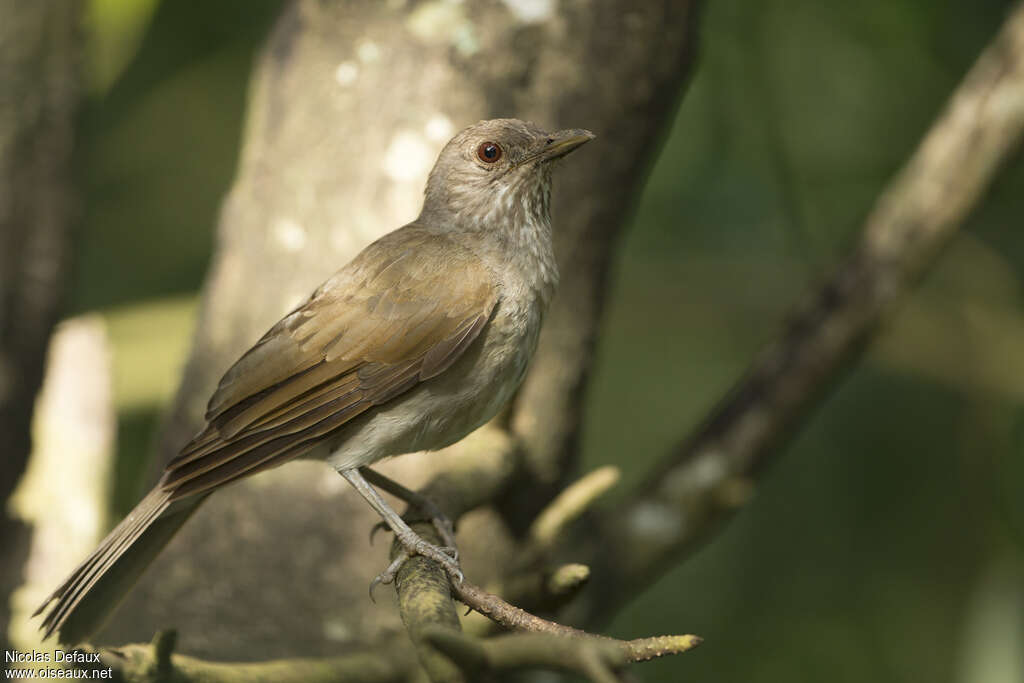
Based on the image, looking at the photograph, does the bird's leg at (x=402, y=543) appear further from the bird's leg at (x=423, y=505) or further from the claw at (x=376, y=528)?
the claw at (x=376, y=528)

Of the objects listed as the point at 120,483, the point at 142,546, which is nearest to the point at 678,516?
the point at 142,546

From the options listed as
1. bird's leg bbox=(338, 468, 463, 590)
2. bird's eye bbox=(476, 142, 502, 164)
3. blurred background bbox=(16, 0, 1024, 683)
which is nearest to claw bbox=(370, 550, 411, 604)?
bird's leg bbox=(338, 468, 463, 590)

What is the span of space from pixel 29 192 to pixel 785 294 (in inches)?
150

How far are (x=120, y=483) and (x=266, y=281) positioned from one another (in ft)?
6.49

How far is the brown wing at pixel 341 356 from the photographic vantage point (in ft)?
10.2

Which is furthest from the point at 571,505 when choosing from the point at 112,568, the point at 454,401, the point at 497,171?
the point at 112,568

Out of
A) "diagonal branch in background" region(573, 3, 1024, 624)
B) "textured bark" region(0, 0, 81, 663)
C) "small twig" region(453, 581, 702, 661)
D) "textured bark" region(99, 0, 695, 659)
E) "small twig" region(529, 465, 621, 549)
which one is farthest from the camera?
"diagonal branch in background" region(573, 3, 1024, 624)

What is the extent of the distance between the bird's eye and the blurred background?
240cm

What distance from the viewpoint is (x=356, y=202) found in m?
4.12

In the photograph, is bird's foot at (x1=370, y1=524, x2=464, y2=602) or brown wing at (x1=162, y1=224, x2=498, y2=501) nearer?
bird's foot at (x1=370, y1=524, x2=464, y2=602)

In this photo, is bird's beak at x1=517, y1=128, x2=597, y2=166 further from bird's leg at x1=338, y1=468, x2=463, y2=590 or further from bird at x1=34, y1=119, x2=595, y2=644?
bird's leg at x1=338, y1=468, x2=463, y2=590

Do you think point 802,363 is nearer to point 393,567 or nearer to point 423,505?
point 423,505

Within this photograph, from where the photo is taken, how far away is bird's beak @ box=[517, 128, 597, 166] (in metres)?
3.39

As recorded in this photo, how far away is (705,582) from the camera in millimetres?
6648
